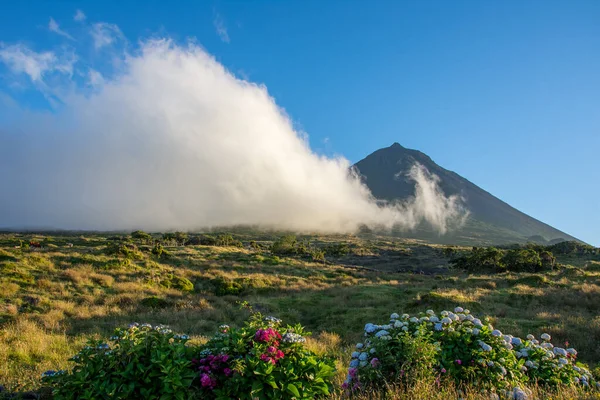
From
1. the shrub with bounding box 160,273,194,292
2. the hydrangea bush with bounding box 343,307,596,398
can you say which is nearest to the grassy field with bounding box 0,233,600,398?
the shrub with bounding box 160,273,194,292

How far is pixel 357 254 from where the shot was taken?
65.5 m

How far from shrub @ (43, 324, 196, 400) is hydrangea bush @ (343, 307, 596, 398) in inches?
99.8

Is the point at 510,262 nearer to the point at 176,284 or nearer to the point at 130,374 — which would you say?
the point at 176,284

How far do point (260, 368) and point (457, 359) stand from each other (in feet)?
10.5

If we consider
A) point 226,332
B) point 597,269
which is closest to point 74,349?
point 226,332

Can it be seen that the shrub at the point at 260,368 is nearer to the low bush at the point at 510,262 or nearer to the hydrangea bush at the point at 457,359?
the hydrangea bush at the point at 457,359

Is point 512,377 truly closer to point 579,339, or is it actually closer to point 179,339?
point 179,339

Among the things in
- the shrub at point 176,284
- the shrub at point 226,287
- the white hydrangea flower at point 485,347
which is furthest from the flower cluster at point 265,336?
the shrub at point 176,284

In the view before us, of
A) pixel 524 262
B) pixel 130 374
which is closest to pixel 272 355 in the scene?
pixel 130 374

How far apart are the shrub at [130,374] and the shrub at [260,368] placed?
306 millimetres

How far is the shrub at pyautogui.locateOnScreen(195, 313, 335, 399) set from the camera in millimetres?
4148

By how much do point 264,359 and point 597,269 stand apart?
39147 mm

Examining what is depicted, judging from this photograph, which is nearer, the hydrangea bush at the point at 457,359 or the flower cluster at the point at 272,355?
the flower cluster at the point at 272,355

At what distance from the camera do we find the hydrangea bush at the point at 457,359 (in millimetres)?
4969
